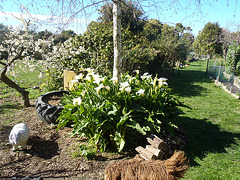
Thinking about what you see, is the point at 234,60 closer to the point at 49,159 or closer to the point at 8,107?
the point at 49,159

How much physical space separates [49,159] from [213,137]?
3604 mm

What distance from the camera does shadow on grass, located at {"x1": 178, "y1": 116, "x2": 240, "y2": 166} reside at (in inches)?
138

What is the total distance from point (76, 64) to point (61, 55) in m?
0.84

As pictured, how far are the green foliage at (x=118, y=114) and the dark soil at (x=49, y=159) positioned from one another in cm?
37

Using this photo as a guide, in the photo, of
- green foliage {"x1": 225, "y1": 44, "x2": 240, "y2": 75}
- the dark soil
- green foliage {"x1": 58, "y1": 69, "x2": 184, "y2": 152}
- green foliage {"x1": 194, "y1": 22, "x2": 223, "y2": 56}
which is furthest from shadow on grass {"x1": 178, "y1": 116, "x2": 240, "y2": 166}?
green foliage {"x1": 194, "y1": 22, "x2": 223, "y2": 56}

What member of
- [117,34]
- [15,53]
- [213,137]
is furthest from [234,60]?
[15,53]

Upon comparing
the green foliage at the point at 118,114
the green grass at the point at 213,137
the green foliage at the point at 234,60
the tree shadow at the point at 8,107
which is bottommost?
the green grass at the point at 213,137

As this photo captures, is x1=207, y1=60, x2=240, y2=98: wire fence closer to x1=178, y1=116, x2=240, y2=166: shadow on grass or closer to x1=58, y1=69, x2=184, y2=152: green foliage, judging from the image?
x1=178, y1=116, x2=240, y2=166: shadow on grass

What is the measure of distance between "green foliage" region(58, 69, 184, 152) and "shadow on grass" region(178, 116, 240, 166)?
70cm

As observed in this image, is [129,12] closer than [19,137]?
No

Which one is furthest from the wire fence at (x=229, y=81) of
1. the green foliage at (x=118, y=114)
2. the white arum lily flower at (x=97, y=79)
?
the white arum lily flower at (x=97, y=79)

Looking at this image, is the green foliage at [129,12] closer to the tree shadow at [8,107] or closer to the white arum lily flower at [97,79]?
the white arum lily flower at [97,79]

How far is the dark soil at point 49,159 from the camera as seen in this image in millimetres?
2723

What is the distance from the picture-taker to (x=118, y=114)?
3078mm
